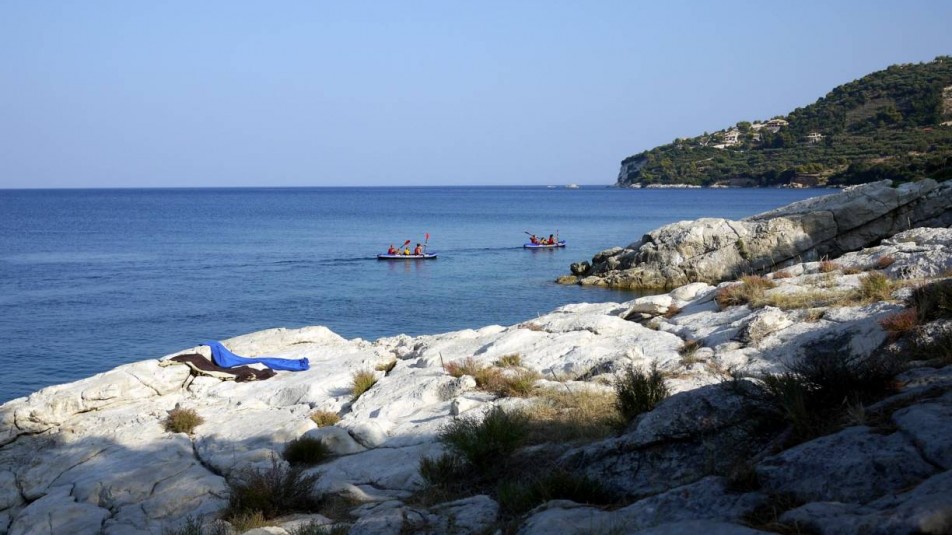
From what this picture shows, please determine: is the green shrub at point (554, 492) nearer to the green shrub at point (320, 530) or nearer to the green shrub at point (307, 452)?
the green shrub at point (320, 530)

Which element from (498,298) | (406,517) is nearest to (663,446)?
(406,517)

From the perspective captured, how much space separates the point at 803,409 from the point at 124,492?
25.2 feet

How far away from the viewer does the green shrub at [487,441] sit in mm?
8086

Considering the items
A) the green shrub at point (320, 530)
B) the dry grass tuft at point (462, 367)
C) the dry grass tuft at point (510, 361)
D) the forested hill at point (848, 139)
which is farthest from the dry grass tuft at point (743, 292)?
the forested hill at point (848, 139)

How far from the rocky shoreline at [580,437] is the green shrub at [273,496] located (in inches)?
4.3

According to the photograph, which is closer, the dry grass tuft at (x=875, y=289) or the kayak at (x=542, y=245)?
the dry grass tuft at (x=875, y=289)

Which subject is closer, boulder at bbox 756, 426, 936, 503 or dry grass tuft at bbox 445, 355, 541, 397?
boulder at bbox 756, 426, 936, 503

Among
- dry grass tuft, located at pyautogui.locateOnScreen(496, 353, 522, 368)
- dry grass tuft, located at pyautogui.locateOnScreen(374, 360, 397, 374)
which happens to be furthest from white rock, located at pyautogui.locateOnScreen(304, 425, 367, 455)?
dry grass tuft, located at pyautogui.locateOnScreen(374, 360, 397, 374)

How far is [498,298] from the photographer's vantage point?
35.8m

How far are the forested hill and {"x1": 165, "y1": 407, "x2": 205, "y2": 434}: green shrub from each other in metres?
85.8

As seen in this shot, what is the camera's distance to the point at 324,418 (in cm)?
1170

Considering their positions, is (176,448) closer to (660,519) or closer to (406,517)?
(406,517)

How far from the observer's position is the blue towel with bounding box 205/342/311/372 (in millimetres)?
15922

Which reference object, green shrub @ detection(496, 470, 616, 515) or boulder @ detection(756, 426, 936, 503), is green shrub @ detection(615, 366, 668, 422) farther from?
boulder @ detection(756, 426, 936, 503)
